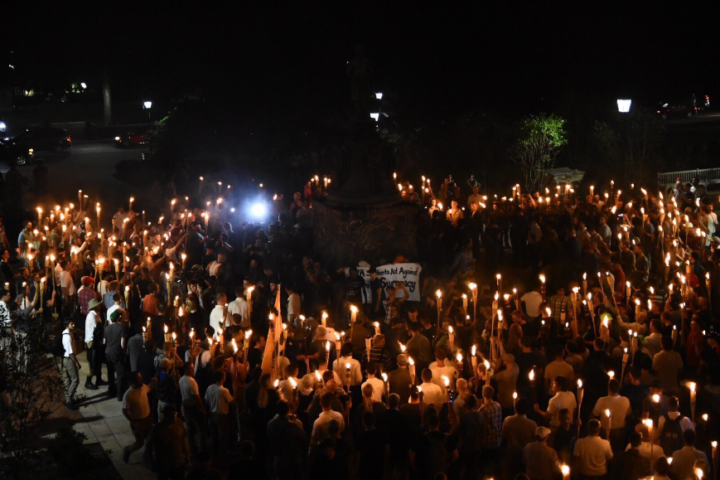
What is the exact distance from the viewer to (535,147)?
28.7m

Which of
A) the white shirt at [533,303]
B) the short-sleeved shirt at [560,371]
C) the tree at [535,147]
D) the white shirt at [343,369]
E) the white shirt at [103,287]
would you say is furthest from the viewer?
the tree at [535,147]

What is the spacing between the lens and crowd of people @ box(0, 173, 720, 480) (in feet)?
30.9

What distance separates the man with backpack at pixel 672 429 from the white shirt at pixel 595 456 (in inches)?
26.6

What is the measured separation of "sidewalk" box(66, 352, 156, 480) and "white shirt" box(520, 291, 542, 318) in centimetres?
591

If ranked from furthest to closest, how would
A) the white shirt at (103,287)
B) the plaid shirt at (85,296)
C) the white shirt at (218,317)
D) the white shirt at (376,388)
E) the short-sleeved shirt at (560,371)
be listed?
1. the white shirt at (103,287)
2. the plaid shirt at (85,296)
3. the white shirt at (218,317)
4. the short-sleeved shirt at (560,371)
5. the white shirt at (376,388)

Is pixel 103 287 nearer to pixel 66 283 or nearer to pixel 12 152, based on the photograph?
pixel 66 283

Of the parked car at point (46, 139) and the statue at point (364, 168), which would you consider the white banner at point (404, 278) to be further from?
the parked car at point (46, 139)

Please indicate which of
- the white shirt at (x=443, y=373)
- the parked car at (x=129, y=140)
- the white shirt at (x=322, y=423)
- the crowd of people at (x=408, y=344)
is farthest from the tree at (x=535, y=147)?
the parked car at (x=129, y=140)

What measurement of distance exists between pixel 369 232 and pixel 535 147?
12.3m

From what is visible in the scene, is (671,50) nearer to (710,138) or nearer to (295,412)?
(710,138)

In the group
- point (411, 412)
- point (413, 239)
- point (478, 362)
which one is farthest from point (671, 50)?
point (411, 412)

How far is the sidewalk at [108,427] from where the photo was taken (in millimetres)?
10867

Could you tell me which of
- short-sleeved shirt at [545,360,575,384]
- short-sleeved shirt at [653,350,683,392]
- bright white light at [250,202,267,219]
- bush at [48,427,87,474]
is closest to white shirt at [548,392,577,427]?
short-sleeved shirt at [545,360,575,384]

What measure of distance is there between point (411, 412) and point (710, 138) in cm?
4037
